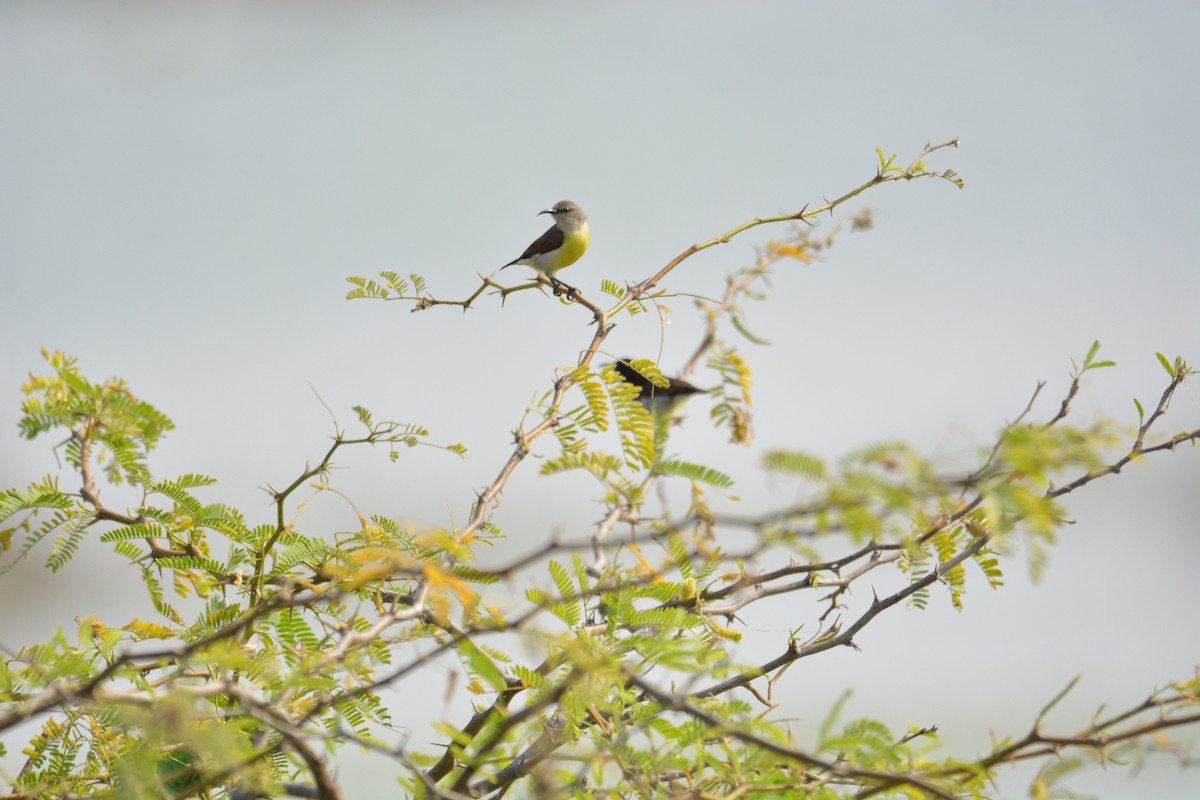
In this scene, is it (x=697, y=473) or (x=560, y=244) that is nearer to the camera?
(x=697, y=473)

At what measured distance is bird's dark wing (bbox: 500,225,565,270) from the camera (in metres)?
5.37

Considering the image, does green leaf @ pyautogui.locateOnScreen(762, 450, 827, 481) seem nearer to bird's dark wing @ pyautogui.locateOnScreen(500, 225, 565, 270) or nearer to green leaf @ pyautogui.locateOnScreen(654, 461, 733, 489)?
green leaf @ pyautogui.locateOnScreen(654, 461, 733, 489)

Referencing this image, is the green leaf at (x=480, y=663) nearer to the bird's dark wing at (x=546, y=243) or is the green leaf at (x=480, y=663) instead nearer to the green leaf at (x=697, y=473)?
the green leaf at (x=697, y=473)

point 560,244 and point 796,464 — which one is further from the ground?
point 560,244

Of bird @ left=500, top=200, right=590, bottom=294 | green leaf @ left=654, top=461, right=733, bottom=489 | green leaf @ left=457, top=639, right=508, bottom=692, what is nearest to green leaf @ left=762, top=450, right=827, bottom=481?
green leaf @ left=654, top=461, right=733, bottom=489

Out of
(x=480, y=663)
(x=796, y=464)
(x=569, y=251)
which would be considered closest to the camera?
(x=796, y=464)

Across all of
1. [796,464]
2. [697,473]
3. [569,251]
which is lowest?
[796,464]

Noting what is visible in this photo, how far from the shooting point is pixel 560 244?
535 centimetres

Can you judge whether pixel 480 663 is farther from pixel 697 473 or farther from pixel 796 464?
pixel 796 464

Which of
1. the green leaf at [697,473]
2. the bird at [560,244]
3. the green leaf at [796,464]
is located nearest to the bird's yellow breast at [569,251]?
the bird at [560,244]

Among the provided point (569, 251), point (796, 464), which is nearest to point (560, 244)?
point (569, 251)

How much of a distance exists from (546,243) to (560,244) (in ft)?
0.29


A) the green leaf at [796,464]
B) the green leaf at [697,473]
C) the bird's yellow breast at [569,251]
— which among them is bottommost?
the green leaf at [796,464]

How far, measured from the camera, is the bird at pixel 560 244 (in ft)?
17.5
